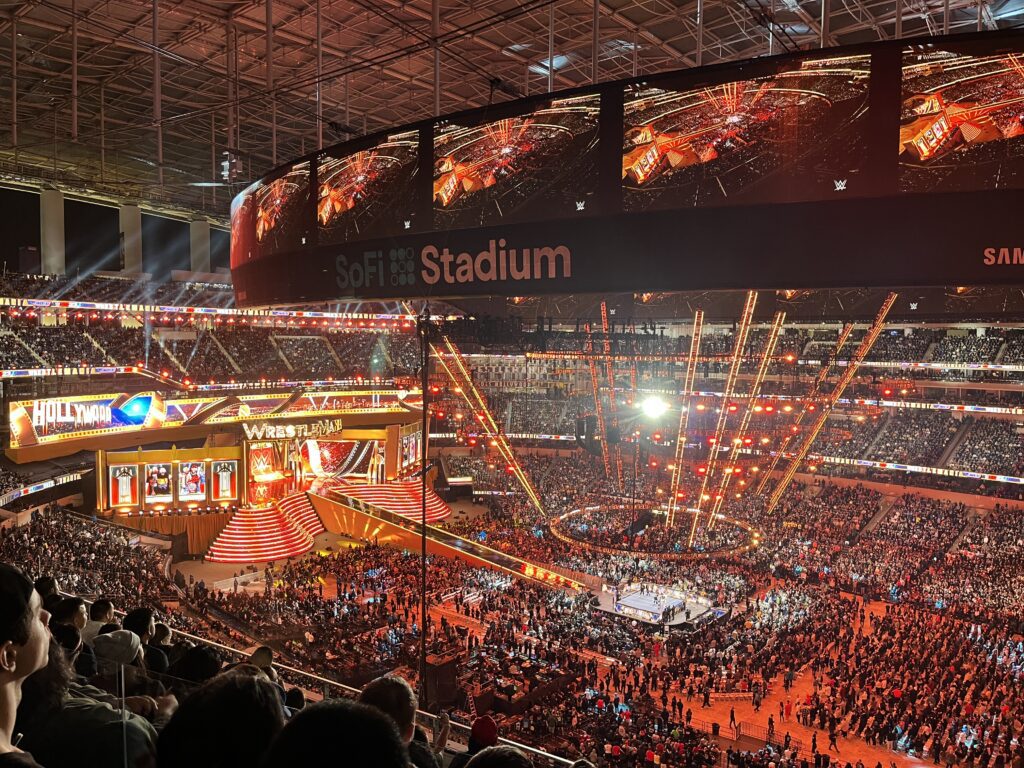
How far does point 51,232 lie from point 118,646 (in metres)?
32.6

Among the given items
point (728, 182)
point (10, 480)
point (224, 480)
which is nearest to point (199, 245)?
point (224, 480)

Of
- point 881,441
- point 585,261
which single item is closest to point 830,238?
point 585,261

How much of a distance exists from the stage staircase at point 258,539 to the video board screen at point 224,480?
72cm

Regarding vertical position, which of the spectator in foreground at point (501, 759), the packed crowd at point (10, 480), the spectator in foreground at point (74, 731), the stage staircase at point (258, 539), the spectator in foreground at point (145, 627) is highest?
the spectator in foreground at point (501, 759)

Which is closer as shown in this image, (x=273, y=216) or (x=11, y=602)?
(x=11, y=602)

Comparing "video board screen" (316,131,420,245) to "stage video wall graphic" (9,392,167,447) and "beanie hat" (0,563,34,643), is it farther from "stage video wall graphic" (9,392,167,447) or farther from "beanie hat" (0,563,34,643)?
"stage video wall graphic" (9,392,167,447)

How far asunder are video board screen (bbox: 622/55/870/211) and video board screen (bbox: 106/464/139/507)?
79.2 ft

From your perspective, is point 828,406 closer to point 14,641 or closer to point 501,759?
point 501,759

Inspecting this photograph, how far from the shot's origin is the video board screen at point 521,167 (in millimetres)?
4422

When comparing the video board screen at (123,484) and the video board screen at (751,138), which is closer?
the video board screen at (751,138)

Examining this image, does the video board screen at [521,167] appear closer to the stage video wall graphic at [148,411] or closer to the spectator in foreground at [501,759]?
the spectator in foreground at [501,759]

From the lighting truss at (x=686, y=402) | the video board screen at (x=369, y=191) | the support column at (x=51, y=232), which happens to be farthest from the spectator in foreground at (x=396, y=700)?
the support column at (x=51, y=232)

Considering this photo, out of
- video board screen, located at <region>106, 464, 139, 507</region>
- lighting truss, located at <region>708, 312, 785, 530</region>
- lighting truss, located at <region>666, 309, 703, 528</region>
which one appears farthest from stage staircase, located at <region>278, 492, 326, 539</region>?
lighting truss, located at <region>708, 312, 785, 530</region>

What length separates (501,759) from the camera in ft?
5.74
